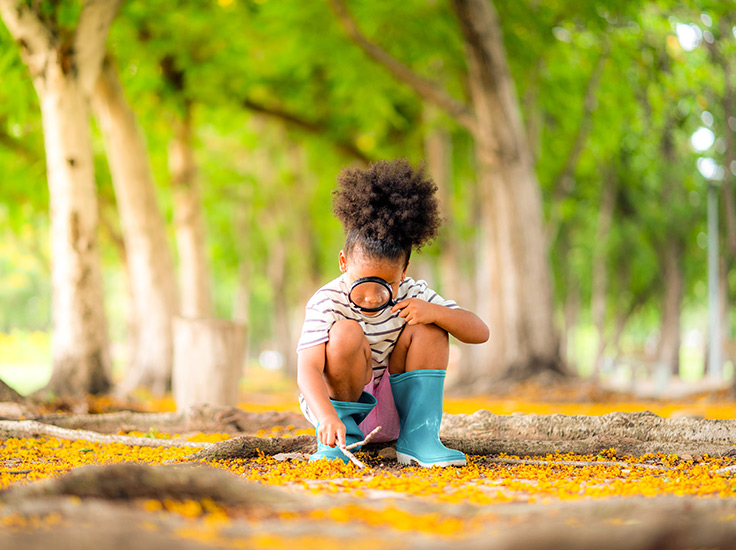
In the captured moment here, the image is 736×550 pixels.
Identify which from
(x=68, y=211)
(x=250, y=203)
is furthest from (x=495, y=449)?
(x=250, y=203)

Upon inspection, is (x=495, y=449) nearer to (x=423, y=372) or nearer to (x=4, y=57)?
(x=423, y=372)

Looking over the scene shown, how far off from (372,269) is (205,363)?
351 cm

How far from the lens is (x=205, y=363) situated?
6.16 m

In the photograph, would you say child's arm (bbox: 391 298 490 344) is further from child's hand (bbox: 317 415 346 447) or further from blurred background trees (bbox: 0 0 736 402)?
blurred background trees (bbox: 0 0 736 402)

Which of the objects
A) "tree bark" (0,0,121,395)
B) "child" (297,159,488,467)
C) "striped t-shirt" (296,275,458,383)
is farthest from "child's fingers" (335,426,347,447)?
"tree bark" (0,0,121,395)

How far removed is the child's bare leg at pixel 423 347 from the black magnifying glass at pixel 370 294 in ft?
0.66

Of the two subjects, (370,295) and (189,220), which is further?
(189,220)

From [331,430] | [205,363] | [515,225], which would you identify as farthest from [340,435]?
[515,225]

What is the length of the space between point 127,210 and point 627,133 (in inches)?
496

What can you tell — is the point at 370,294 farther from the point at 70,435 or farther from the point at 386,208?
the point at 70,435

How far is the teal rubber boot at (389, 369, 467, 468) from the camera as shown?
123 inches

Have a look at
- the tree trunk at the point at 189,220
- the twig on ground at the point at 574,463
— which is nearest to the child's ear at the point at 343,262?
the twig on ground at the point at 574,463

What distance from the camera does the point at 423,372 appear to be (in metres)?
3.21

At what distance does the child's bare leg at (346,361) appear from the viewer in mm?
3037
